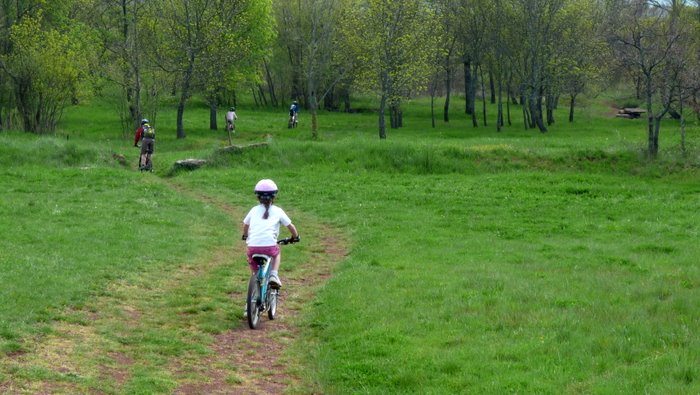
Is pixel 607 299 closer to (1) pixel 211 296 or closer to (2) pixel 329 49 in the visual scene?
(1) pixel 211 296

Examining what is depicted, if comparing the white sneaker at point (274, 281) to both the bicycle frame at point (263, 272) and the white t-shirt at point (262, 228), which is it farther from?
the white t-shirt at point (262, 228)

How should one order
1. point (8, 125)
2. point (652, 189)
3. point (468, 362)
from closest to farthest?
point (468, 362)
point (652, 189)
point (8, 125)

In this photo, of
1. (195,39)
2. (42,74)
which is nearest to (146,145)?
(42,74)

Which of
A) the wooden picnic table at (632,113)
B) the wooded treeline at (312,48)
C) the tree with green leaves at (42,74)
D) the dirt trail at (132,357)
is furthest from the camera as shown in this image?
the wooden picnic table at (632,113)

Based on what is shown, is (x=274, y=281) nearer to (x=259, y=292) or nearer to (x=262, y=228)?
(x=259, y=292)

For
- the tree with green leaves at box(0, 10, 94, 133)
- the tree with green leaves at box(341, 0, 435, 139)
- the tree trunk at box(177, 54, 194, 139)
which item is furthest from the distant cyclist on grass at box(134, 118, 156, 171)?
the tree with green leaves at box(341, 0, 435, 139)

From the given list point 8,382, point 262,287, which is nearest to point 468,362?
point 262,287

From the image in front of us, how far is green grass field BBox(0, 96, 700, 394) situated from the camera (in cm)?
959

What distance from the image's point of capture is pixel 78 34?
5753cm

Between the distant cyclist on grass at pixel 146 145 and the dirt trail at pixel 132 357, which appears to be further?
the distant cyclist on grass at pixel 146 145

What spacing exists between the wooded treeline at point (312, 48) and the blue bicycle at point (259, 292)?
2814 cm

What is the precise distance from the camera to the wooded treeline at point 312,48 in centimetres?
4544

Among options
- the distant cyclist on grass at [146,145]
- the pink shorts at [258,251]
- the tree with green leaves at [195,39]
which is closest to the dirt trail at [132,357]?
the pink shorts at [258,251]

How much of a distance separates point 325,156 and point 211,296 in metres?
21.4
